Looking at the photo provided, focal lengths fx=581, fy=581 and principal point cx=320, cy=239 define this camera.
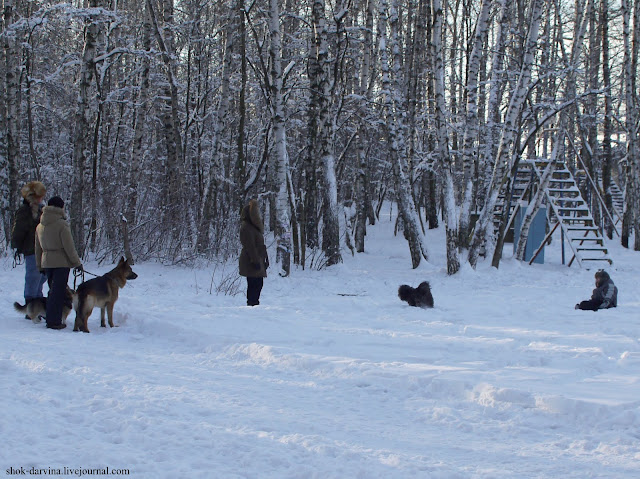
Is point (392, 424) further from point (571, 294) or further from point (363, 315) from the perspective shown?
point (571, 294)

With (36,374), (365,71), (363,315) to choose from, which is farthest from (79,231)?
(365,71)

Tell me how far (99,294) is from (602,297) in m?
7.71

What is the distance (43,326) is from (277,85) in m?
7.29

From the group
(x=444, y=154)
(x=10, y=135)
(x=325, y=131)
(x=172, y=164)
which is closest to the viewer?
(x=325, y=131)

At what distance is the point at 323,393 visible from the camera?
5043mm

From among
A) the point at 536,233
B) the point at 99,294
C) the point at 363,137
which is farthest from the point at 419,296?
the point at 363,137

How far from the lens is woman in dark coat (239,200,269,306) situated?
9641 millimetres

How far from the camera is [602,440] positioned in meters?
3.92

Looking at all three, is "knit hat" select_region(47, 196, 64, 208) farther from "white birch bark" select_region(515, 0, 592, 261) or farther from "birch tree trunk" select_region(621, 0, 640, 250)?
"birch tree trunk" select_region(621, 0, 640, 250)

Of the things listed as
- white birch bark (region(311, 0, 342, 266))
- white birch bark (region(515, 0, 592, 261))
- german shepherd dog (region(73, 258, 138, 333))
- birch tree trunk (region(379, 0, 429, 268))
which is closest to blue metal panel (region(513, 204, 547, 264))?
white birch bark (region(515, 0, 592, 261))

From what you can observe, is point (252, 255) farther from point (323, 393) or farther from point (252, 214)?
point (323, 393)

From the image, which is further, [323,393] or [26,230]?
[26,230]

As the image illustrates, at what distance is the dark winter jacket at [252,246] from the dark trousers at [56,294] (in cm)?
298

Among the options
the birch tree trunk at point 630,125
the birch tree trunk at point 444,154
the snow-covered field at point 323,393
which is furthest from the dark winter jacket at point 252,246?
the birch tree trunk at point 630,125
